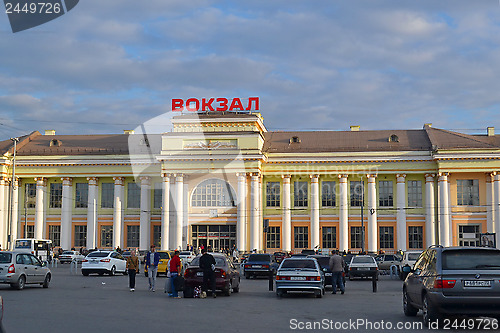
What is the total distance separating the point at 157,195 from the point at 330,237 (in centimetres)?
1879

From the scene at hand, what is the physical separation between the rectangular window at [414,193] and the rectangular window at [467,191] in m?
3.78

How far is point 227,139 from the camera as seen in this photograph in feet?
213

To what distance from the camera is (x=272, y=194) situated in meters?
67.2

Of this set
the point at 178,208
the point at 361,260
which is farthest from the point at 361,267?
the point at 178,208

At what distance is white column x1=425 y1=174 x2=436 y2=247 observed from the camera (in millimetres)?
64438

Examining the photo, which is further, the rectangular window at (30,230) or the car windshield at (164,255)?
the rectangular window at (30,230)

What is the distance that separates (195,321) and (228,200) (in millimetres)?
50235

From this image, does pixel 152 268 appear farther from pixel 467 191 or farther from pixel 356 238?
pixel 467 191

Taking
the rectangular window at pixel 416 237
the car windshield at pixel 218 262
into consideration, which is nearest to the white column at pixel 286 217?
the rectangular window at pixel 416 237

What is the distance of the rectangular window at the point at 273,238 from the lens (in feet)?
219

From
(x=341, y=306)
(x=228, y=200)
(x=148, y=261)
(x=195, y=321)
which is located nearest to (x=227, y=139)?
(x=228, y=200)

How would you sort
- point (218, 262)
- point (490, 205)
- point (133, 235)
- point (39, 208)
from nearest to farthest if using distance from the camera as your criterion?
point (218, 262) < point (490, 205) < point (39, 208) < point (133, 235)

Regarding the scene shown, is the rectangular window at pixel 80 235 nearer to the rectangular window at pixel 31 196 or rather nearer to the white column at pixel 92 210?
the white column at pixel 92 210

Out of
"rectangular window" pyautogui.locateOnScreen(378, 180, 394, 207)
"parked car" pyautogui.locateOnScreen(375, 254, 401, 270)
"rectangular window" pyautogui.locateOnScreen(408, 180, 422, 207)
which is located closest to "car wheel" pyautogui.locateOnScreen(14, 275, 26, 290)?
"parked car" pyautogui.locateOnScreen(375, 254, 401, 270)
